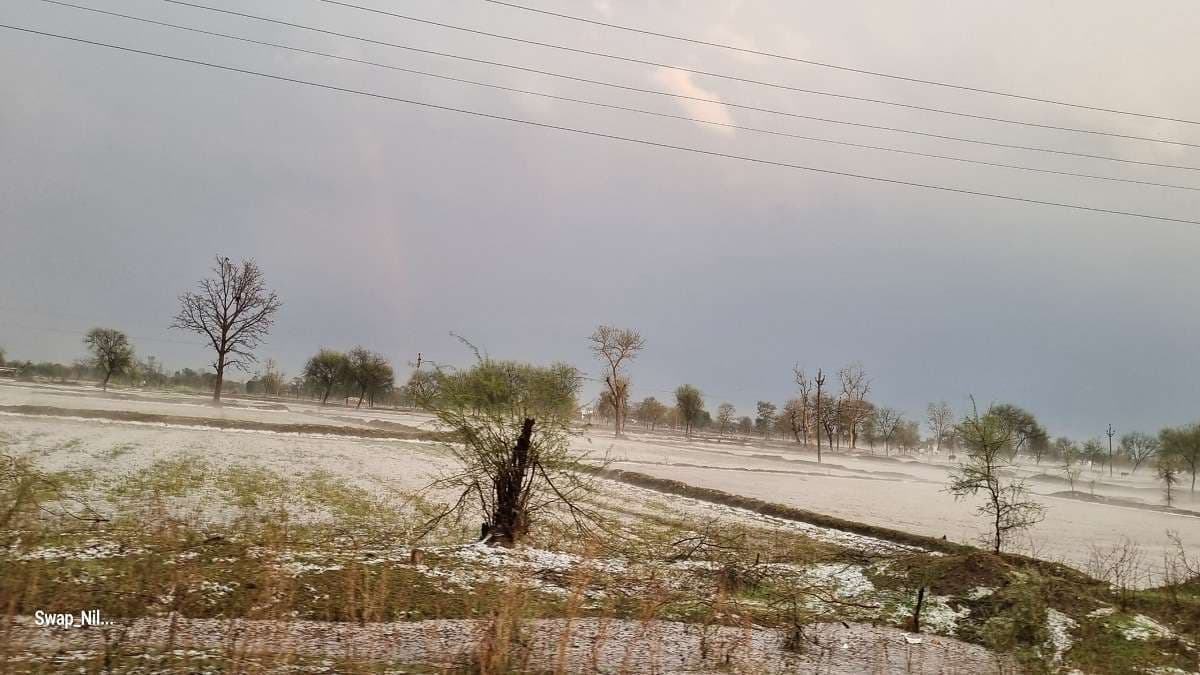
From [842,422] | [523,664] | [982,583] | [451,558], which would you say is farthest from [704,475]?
[842,422]

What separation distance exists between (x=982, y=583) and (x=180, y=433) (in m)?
35.9

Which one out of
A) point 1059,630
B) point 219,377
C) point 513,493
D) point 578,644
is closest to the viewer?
point 578,644

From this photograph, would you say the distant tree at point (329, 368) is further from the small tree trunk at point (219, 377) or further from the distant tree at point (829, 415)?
the distant tree at point (829, 415)

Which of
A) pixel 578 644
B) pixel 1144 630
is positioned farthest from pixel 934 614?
pixel 578 644

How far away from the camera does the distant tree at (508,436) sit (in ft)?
48.2

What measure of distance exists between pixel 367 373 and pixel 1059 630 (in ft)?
352

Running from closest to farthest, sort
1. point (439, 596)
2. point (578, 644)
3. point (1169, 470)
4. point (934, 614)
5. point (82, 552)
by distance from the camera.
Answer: point (578, 644) → point (82, 552) → point (439, 596) → point (934, 614) → point (1169, 470)

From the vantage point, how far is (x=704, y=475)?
42562 mm

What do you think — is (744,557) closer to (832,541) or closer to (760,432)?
(832,541)

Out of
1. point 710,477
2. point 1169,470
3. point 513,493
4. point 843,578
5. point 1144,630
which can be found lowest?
point 710,477

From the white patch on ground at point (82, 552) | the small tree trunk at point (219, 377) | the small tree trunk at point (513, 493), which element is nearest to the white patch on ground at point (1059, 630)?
the small tree trunk at point (513, 493)

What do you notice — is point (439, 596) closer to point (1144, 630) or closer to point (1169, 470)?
point (1144, 630)

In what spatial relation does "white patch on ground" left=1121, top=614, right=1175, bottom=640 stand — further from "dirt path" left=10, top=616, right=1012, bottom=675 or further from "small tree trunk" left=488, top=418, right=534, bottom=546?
"small tree trunk" left=488, top=418, right=534, bottom=546

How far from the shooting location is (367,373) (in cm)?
Answer: 10869
